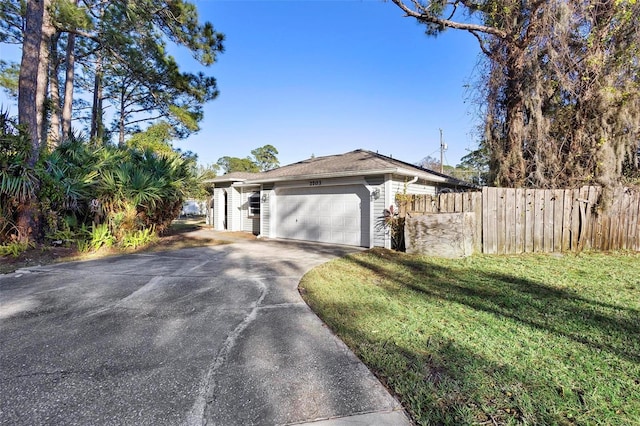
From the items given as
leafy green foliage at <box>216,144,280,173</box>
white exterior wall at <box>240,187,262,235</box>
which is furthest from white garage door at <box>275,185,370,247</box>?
leafy green foliage at <box>216,144,280,173</box>

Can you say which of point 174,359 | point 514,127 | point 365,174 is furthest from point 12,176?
point 514,127

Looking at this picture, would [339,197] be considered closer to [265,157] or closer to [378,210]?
[378,210]

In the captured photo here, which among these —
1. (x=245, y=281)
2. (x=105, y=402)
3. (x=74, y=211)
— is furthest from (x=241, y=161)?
(x=105, y=402)

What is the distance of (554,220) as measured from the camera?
7379 millimetres

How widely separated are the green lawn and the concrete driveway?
1.14 ft

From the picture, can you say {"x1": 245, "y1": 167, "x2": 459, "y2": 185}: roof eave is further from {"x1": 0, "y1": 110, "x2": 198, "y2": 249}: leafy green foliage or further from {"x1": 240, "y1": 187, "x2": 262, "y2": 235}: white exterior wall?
{"x1": 0, "y1": 110, "x2": 198, "y2": 249}: leafy green foliage

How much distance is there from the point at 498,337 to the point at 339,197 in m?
7.30

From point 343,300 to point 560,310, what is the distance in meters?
2.84

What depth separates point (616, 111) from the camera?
7340 mm

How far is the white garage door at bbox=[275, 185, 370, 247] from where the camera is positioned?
945cm

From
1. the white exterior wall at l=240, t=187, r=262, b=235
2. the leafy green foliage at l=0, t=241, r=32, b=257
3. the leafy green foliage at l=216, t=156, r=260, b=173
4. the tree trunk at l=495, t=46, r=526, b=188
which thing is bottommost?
the leafy green foliage at l=0, t=241, r=32, b=257

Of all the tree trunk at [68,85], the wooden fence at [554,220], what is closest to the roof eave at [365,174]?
the wooden fence at [554,220]

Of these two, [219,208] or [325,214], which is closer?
[325,214]

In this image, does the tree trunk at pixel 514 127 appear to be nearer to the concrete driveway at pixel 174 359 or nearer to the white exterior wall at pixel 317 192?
the white exterior wall at pixel 317 192
